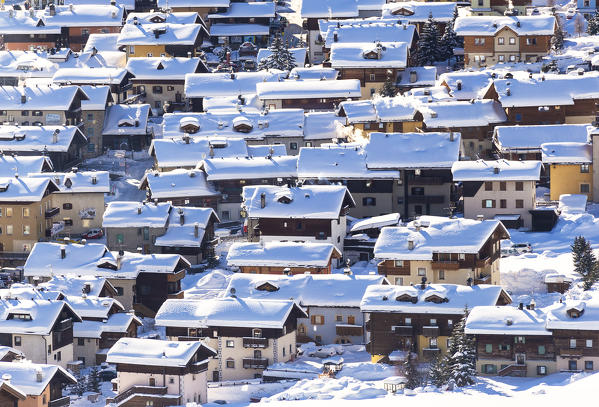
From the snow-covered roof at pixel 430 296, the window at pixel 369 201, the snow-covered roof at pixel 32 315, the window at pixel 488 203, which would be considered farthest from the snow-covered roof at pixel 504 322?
the window at pixel 369 201

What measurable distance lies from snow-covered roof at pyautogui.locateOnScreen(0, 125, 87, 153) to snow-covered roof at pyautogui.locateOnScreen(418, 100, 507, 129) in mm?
22206

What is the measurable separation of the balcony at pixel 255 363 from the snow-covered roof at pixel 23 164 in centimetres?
3156

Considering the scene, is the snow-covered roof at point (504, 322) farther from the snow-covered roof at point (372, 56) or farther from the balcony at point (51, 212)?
the snow-covered roof at point (372, 56)

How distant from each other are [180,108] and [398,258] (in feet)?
140

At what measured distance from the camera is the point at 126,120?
5162 inches

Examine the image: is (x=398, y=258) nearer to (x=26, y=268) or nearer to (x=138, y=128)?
(x=26, y=268)

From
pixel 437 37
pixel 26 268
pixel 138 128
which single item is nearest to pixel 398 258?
pixel 26 268

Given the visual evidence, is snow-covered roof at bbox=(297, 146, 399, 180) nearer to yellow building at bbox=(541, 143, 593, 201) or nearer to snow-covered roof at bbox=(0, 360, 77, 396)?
yellow building at bbox=(541, 143, 593, 201)

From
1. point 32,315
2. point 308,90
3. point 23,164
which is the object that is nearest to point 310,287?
point 32,315

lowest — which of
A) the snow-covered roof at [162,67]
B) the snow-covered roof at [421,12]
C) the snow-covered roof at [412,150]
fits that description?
the snow-covered roof at [412,150]

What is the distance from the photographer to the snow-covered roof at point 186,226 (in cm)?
11012

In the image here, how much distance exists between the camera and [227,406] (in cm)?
8756

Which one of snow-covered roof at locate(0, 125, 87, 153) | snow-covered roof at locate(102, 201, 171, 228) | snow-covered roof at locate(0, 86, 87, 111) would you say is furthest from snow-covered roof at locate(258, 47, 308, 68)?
snow-covered roof at locate(102, 201, 171, 228)

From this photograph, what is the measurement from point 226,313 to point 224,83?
44108 millimetres
